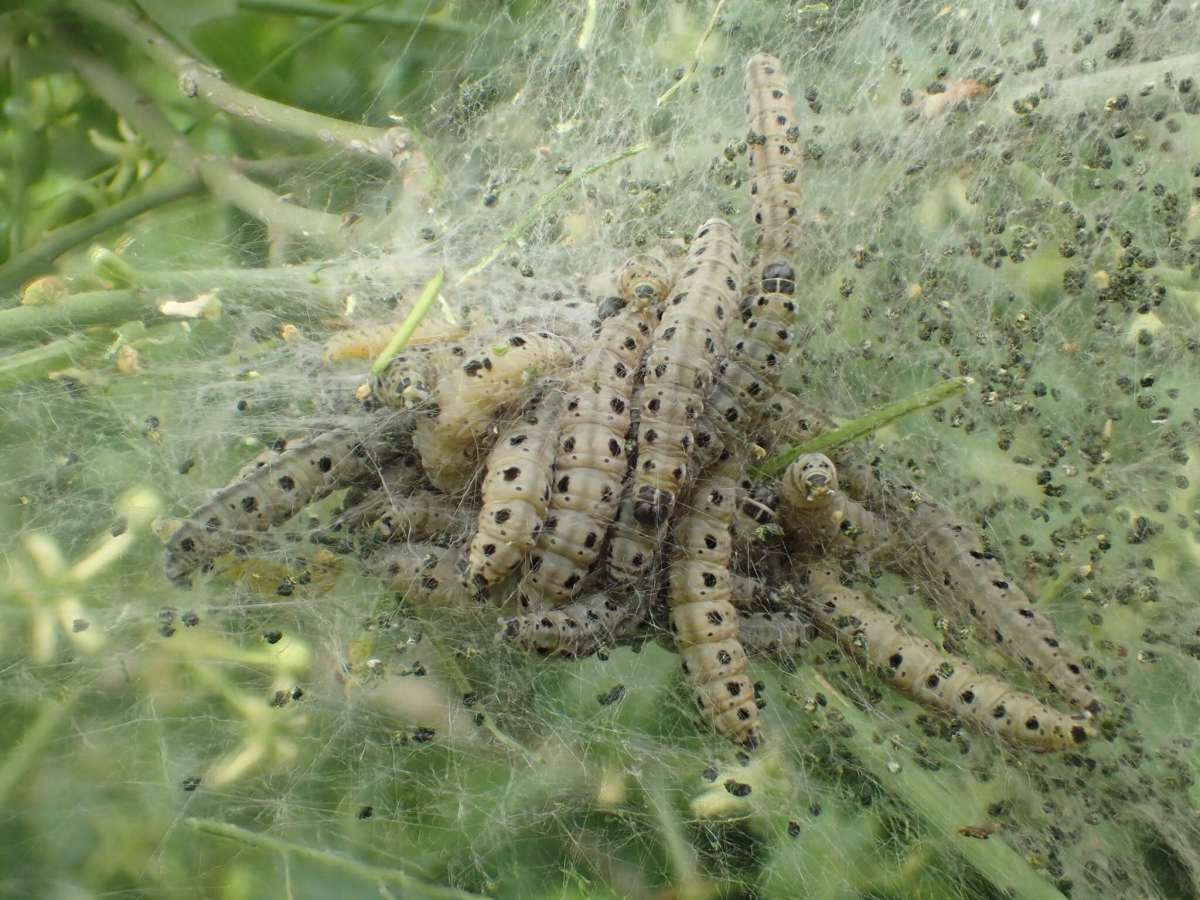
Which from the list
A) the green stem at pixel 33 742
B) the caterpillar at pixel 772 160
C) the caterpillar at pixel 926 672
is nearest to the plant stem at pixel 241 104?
the caterpillar at pixel 772 160

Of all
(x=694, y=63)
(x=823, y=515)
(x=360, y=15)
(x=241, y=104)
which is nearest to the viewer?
(x=823, y=515)

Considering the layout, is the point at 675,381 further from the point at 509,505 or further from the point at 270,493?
the point at 270,493

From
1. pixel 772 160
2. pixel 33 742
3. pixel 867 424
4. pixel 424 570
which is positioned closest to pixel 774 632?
Answer: pixel 867 424

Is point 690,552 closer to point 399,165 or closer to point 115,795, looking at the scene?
point 115,795

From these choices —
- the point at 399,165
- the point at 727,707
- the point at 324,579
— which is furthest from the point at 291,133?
the point at 727,707

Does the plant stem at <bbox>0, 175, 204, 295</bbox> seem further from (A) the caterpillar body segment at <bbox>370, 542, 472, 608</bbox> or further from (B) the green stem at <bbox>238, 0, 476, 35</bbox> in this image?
(A) the caterpillar body segment at <bbox>370, 542, 472, 608</bbox>

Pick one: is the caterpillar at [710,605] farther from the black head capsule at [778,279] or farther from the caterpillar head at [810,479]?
the black head capsule at [778,279]

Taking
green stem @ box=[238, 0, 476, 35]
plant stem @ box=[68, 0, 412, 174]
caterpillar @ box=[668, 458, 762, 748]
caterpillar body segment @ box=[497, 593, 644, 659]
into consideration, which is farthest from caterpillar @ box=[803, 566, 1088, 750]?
green stem @ box=[238, 0, 476, 35]
